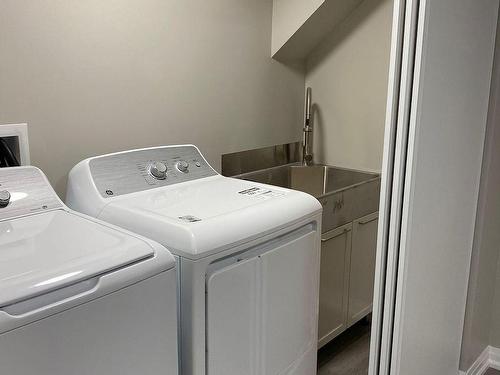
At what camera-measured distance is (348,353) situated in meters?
2.68

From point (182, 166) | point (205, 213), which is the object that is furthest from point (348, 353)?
point (205, 213)

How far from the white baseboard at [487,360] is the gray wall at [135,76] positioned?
1559 millimetres

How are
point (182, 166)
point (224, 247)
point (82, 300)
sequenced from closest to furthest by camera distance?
1. point (82, 300)
2. point (224, 247)
3. point (182, 166)

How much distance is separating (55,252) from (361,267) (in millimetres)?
1834

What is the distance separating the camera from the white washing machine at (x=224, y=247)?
4.70ft

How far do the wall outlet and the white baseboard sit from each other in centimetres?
228

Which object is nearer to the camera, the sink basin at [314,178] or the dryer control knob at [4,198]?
the dryer control knob at [4,198]

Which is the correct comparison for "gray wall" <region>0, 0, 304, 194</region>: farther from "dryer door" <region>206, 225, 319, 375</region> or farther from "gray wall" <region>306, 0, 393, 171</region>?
"dryer door" <region>206, 225, 319, 375</region>

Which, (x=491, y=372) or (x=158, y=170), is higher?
(x=158, y=170)

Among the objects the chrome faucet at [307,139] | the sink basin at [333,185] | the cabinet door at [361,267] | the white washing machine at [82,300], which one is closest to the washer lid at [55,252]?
the white washing machine at [82,300]

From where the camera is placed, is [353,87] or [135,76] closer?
[135,76]

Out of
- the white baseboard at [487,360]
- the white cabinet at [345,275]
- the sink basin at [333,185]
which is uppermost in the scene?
the sink basin at [333,185]

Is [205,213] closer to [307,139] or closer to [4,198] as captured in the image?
[4,198]

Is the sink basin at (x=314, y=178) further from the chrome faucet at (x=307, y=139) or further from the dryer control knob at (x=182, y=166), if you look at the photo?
the dryer control knob at (x=182, y=166)
